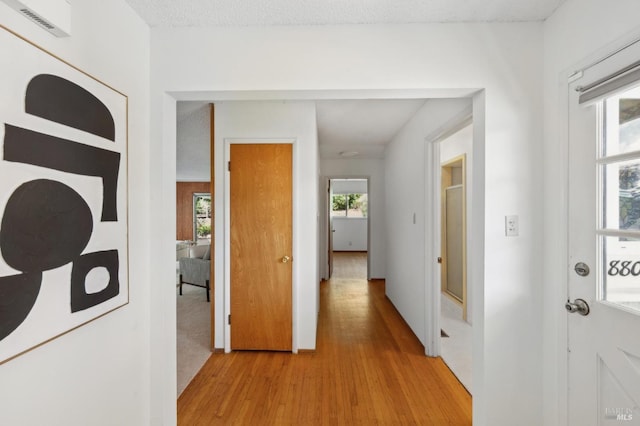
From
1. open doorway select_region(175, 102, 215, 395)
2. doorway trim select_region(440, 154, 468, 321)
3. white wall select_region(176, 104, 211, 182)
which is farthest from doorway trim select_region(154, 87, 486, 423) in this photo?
doorway trim select_region(440, 154, 468, 321)

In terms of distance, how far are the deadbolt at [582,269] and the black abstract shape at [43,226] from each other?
7.01 ft

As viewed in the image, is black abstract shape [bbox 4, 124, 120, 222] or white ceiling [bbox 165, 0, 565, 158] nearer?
black abstract shape [bbox 4, 124, 120, 222]

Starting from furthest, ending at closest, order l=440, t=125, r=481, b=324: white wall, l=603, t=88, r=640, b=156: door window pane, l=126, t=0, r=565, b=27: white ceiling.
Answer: l=440, t=125, r=481, b=324: white wall, l=126, t=0, r=565, b=27: white ceiling, l=603, t=88, r=640, b=156: door window pane

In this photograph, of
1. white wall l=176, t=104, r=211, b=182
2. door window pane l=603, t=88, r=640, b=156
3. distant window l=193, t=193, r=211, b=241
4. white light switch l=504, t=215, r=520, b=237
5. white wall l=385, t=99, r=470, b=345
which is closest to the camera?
door window pane l=603, t=88, r=640, b=156

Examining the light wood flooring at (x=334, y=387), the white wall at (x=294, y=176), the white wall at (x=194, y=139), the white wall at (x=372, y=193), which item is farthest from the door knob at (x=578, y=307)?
the white wall at (x=372, y=193)

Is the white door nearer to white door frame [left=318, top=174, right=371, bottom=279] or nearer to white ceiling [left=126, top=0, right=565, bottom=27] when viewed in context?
white ceiling [left=126, top=0, right=565, bottom=27]

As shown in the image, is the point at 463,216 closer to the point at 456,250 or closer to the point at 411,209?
the point at 456,250

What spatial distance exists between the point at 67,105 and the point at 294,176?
1.81 metres

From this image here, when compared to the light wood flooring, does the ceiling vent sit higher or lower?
higher

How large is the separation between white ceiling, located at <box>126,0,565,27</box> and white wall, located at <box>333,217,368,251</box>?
27.8ft

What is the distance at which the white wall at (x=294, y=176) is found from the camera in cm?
271

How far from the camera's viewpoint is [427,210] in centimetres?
275

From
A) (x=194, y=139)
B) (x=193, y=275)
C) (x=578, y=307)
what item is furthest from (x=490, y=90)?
(x=193, y=275)

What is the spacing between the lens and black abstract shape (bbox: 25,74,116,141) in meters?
0.93
